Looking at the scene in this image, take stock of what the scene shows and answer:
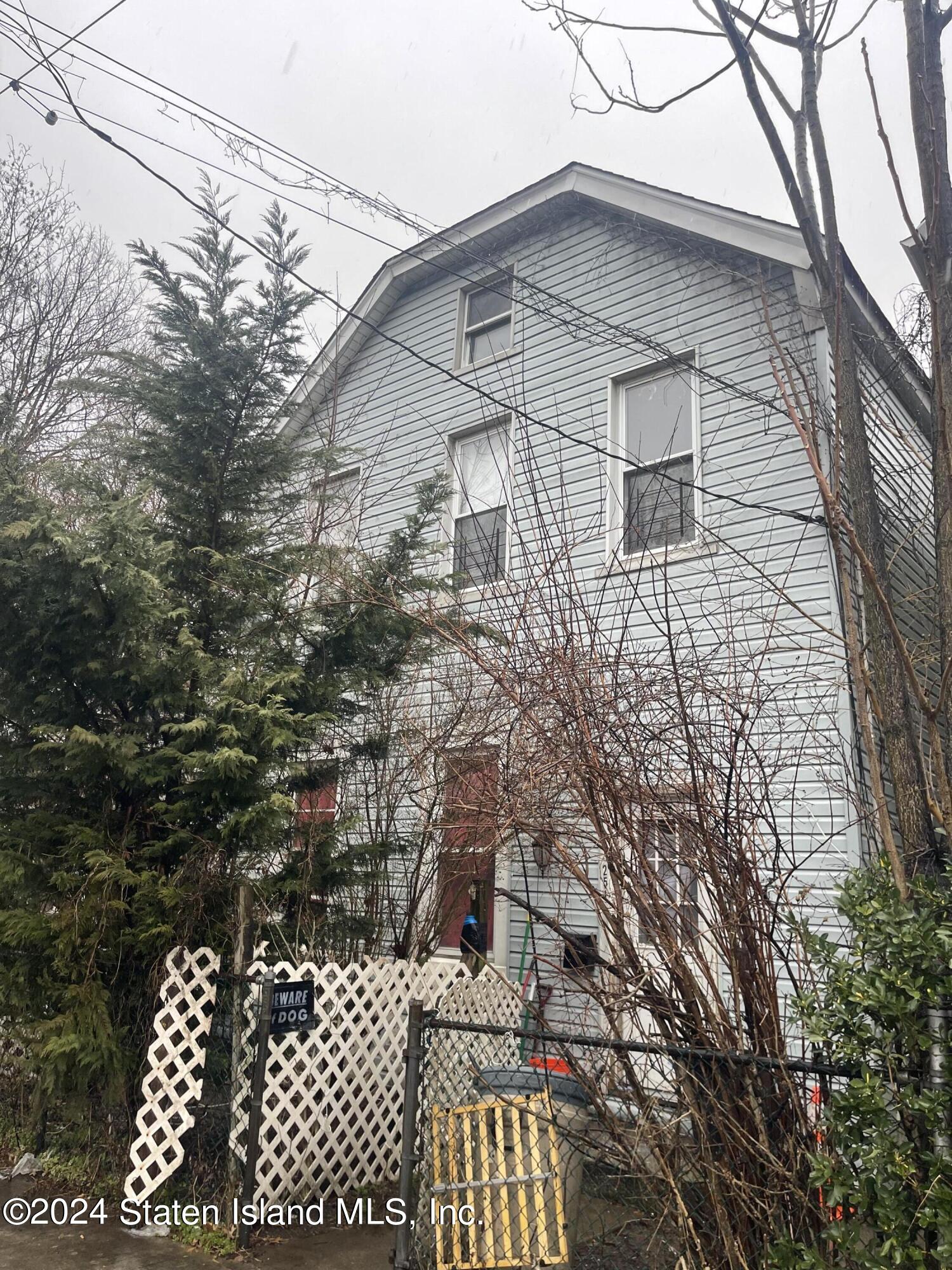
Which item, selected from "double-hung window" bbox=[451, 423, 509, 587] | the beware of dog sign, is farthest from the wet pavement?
"double-hung window" bbox=[451, 423, 509, 587]

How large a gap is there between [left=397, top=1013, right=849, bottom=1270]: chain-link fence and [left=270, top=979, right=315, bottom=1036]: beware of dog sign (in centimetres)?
77

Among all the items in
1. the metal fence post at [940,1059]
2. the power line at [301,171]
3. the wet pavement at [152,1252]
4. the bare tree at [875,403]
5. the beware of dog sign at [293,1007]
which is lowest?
the wet pavement at [152,1252]

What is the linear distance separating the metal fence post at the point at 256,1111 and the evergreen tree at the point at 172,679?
0.66m

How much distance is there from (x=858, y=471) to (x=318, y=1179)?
527cm

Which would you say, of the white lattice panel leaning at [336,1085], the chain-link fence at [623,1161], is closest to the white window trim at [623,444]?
the white lattice panel leaning at [336,1085]

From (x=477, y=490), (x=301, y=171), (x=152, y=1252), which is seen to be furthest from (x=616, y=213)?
(x=152, y=1252)

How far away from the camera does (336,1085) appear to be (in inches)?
216

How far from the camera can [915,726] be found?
463 cm

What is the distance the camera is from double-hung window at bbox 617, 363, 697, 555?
8445 millimetres

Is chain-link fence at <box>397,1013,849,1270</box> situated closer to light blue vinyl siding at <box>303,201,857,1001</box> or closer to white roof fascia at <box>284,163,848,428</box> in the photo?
light blue vinyl siding at <box>303,201,857,1001</box>

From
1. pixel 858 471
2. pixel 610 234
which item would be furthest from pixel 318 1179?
pixel 610 234

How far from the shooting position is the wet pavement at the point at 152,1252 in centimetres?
447

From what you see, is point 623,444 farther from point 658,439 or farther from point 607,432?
point 658,439

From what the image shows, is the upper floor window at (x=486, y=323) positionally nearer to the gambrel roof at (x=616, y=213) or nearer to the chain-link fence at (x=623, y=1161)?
the gambrel roof at (x=616, y=213)
